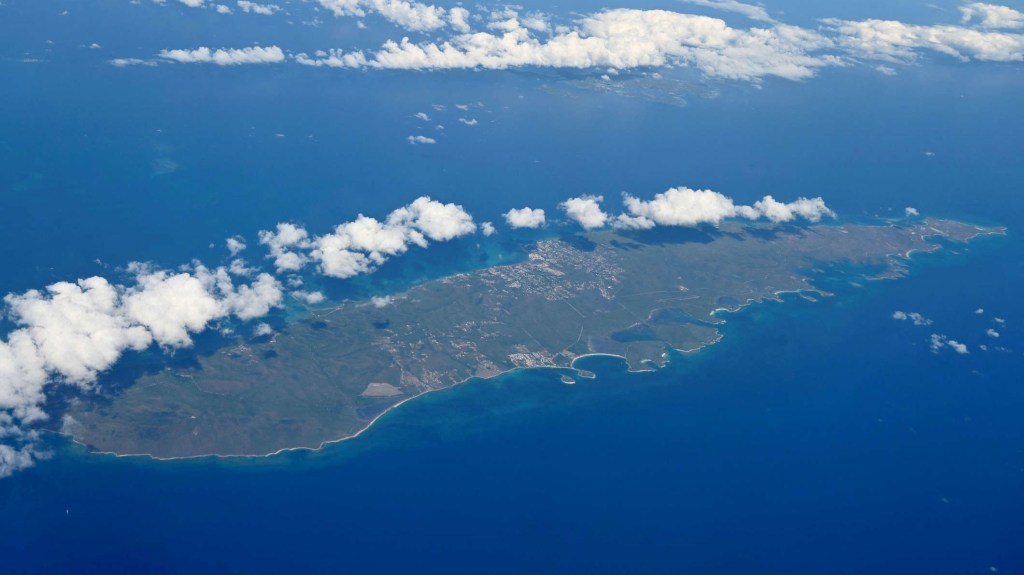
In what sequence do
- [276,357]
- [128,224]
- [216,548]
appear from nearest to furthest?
[216,548] → [276,357] → [128,224]

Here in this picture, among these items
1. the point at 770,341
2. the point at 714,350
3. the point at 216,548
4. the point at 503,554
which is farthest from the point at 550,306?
the point at 216,548

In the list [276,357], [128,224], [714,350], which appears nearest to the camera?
[276,357]

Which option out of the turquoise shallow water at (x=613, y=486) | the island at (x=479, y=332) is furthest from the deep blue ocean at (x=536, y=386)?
the island at (x=479, y=332)

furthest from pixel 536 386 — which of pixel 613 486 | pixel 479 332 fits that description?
pixel 613 486

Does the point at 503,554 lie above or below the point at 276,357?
below

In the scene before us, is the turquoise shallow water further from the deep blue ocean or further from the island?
the island

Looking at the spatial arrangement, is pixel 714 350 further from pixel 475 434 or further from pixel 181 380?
pixel 181 380

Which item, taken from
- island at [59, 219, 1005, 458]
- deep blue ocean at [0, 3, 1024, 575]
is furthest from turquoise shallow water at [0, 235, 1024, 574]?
island at [59, 219, 1005, 458]
